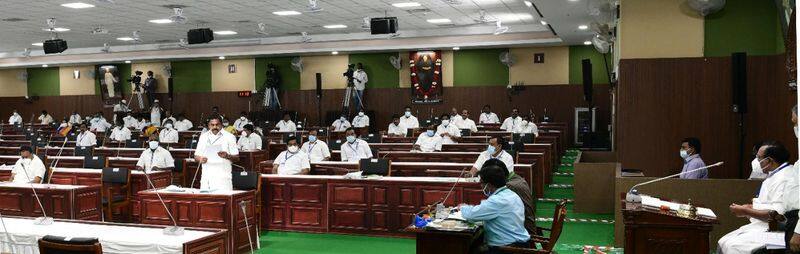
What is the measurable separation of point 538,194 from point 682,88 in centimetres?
304

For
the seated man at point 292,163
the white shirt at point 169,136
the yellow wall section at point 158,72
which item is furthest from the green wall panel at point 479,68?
the seated man at point 292,163

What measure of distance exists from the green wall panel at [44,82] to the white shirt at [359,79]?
14444mm

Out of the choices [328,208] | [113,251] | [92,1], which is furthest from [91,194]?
[92,1]

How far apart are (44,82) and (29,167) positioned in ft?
75.2

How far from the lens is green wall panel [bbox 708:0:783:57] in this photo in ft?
32.0

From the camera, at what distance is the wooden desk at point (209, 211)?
8.08 metres

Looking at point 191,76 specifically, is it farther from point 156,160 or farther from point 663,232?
point 663,232

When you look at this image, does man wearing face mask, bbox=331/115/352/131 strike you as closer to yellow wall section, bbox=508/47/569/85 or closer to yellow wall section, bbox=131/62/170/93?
yellow wall section, bbox=508/47/569/85

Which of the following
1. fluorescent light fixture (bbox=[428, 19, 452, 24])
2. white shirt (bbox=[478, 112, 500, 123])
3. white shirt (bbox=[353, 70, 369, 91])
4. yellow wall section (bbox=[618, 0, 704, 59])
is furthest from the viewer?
white shirt (bbox=[353, 70, 369, 91])

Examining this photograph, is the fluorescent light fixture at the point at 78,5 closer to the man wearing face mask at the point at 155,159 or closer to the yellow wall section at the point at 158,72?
the man wearing face mask at the point at 155,159

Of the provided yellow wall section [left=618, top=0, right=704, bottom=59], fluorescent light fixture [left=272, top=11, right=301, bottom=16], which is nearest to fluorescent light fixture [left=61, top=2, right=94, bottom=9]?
fluorescent light fixture [left=272, top=11, right=301, bottom=16]

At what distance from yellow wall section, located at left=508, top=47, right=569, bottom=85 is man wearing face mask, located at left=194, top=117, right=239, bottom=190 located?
51.0ft

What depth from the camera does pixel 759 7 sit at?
32.0 ft

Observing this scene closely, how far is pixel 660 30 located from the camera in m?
10.2
